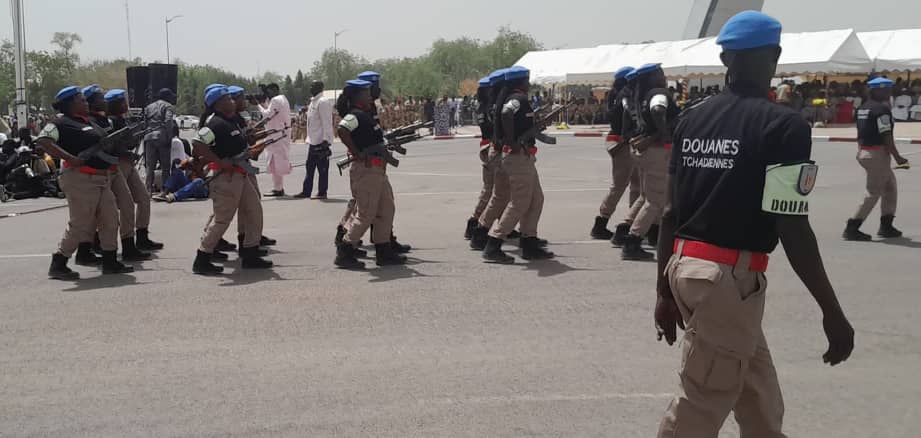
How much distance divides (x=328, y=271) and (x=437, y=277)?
3.95ft

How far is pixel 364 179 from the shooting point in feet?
28.4

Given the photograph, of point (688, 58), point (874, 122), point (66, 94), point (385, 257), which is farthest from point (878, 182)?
point (688, 58)

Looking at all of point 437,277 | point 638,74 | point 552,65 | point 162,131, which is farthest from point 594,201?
point 552,65

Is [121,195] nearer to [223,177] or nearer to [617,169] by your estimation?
[223,177]

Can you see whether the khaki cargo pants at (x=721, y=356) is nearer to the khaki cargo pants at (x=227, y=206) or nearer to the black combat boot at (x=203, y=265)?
the khaki cargo pants at (x=227, y=206)

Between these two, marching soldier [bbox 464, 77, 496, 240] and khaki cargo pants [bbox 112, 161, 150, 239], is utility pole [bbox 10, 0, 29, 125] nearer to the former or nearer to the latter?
khaki cargo pants [bbox 112, 161, 150, 239]

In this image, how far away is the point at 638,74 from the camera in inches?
363

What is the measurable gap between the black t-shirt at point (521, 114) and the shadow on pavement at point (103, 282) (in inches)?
161

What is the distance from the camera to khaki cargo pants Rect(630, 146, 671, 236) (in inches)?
342

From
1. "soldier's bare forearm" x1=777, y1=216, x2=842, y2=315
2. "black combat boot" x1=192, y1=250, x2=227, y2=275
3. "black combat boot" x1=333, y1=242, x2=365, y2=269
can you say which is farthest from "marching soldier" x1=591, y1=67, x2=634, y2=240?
"soldier's bare forearm" x1=777, y1=216, x2=842, y2=315

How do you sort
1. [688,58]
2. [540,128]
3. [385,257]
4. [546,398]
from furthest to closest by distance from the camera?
[688,58] < [540,128] < [385,257] < [546,398]

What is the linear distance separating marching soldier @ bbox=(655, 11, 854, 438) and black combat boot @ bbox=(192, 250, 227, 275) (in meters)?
6.27

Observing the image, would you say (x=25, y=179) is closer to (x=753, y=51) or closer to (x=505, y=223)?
(x=505, y=223)

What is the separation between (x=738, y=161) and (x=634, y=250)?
582 cm
